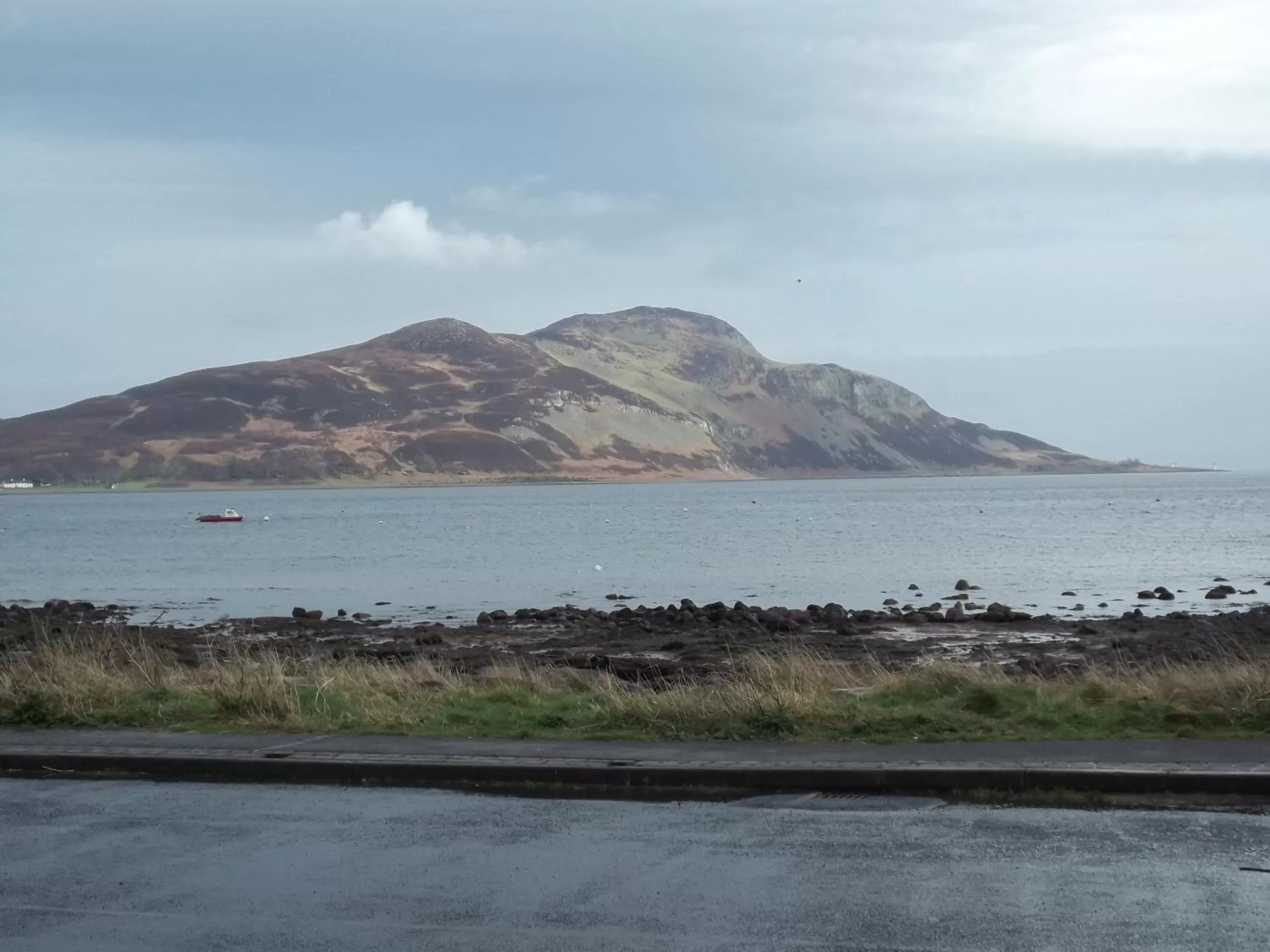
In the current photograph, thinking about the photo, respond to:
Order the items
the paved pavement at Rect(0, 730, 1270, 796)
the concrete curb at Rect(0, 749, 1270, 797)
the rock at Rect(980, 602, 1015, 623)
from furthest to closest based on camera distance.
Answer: the rock at Rect(980, 602, 1015, 623), the paved pavement at Rect(0, 730, 1270, 796), the concrete curb at Rect(0, 749, 1270, 797)

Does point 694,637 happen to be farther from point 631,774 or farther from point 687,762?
point 631,774

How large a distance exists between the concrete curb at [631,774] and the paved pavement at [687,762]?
1 cm

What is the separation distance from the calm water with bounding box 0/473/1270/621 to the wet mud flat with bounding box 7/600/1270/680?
5.63 metres

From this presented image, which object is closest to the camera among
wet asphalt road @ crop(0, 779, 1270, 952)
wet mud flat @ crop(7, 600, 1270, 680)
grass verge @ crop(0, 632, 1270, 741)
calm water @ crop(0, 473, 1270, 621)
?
wet asphalt road @ crop(0, 779, 1270, 952)

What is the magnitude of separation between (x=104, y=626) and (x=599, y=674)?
60.9ft

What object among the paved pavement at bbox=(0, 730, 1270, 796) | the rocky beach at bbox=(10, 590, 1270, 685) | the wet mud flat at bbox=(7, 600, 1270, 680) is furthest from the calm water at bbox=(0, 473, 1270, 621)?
the paved pavement at bbox=(0, 730, 1270, 796)

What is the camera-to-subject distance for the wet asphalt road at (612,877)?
6906 mm

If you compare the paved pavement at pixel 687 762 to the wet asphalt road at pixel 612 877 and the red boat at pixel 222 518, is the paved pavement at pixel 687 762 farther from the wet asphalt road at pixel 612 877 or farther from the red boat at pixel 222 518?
the red boat at pixel 222 518

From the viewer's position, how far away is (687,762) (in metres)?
11.0

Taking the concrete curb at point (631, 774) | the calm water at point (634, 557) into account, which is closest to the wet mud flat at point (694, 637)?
the calm water at point (634, 557)

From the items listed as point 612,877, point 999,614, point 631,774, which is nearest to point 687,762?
point 631,774

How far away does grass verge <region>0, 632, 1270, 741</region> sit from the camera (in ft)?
40.2

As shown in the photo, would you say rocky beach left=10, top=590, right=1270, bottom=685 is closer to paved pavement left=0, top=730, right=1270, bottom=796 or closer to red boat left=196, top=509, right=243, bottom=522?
paved pavement left=0, top=730, right=1270, bottom=796

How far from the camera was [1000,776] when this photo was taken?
33.8ft
